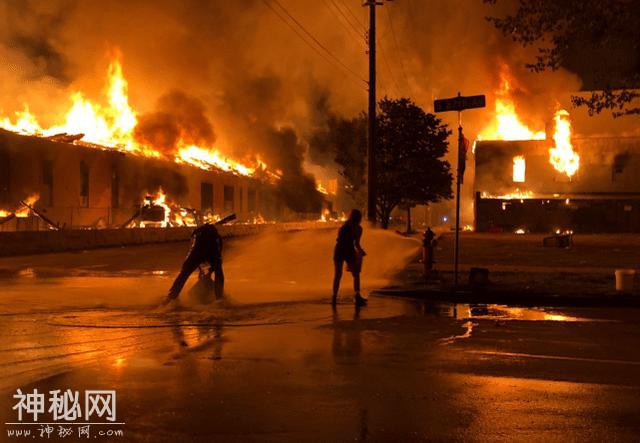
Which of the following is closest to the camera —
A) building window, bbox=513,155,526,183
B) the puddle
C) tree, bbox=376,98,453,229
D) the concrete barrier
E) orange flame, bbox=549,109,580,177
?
the puddle

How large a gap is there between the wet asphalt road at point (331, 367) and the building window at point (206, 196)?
158ft

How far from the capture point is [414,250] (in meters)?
24.3

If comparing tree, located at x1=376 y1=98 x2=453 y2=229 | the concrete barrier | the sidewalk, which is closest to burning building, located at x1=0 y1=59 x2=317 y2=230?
the concrete barrier

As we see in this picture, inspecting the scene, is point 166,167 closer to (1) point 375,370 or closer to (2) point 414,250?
(2) point 414,250

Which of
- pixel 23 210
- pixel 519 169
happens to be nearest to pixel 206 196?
pixel 23 210

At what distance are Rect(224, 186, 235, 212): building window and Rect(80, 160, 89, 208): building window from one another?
21.6m

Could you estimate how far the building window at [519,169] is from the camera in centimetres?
5828

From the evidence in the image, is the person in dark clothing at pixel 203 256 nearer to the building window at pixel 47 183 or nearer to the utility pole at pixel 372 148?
the utility pole at pixel 372 148

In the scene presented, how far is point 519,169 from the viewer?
58.5m

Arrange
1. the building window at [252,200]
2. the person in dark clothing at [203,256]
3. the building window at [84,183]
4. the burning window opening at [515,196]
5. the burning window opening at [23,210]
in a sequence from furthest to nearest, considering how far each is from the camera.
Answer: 1. the building window at [252,200]
2. the burning window opening at [515,196]
3. the building window at [84,183]
4. the burning window opening at [23,210]
5. the person in dark clothing at [203,256]

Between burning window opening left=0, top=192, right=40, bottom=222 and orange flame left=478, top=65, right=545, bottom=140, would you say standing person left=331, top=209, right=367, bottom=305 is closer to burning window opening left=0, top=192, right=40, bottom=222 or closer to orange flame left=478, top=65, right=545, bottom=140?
burning window opening left=0, top=192, right=40, bottom=222

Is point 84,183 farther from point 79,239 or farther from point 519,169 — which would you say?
point 519,169

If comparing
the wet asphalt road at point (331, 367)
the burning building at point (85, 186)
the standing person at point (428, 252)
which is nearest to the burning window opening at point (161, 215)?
the burning building at point (85, 186)

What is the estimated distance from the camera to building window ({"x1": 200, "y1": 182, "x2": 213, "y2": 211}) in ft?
198
